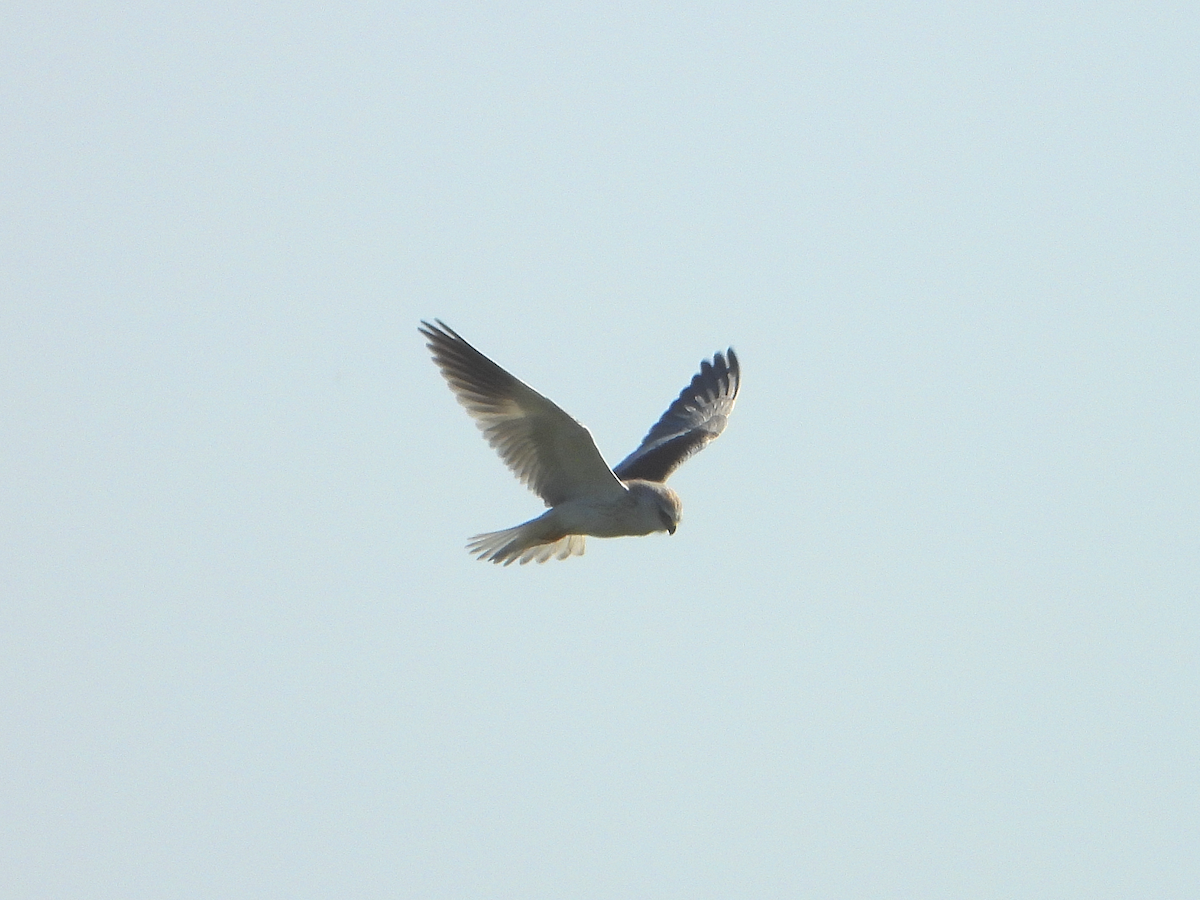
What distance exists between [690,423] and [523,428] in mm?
3274

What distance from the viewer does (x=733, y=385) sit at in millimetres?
13336

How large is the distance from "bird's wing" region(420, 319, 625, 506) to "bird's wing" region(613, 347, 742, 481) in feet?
4.54

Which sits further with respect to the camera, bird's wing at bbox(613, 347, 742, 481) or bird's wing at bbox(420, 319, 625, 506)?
bird's wing at bbox(613, 347, 742, 481)

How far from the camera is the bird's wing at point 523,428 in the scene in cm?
932

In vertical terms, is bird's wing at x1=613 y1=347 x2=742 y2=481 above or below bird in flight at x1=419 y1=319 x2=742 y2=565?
above

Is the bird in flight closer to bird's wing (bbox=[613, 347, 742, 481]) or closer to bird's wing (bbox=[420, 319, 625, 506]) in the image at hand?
bird's wing (bbox=[420, 319, 625, 506])

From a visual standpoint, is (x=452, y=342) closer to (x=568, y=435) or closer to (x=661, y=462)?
(x=568, y=435)

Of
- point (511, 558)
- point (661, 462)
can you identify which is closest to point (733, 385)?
point (661, 462)

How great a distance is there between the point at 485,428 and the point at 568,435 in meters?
0.65

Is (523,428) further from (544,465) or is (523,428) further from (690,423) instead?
(690,423)

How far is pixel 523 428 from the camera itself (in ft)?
31.4

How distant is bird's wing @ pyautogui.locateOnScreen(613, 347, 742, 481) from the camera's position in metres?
11.4

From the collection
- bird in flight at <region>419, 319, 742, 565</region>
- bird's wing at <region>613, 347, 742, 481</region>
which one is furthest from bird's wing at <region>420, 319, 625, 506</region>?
bird's wing at <region>613, 347, 742, 481</region>

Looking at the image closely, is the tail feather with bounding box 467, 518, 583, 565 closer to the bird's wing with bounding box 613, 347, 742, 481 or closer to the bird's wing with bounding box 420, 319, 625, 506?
the bird's wing with bounding box 420, 319, 625, 506
